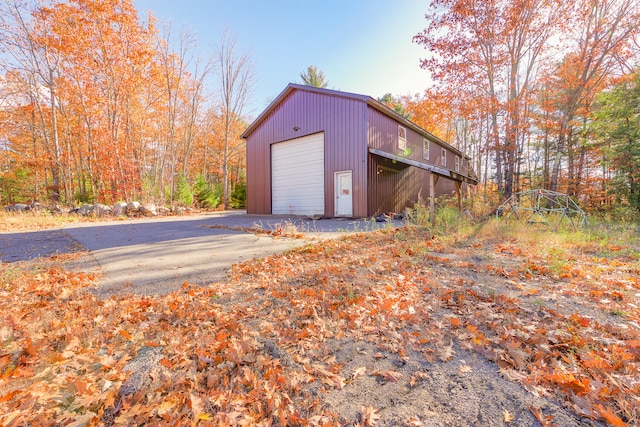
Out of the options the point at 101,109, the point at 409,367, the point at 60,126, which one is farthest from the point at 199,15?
the point at 409,367

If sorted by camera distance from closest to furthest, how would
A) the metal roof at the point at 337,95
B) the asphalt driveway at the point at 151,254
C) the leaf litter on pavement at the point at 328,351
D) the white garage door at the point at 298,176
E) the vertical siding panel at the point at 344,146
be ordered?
the leaf litter on pavement at the point at 328,351
the asphalt driveway at the point at 151,254
the metal roof at the point at 337,95
the vertical siding panel at the point at 344,146
the white garage door at the point at 298,176

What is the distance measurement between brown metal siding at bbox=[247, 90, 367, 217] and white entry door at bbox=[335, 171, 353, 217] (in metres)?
0.22

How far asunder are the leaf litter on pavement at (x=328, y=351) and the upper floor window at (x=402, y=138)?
407 inches

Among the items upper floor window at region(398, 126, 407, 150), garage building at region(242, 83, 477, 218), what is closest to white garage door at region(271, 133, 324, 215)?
garage building at region(242, 83, 477, 218)

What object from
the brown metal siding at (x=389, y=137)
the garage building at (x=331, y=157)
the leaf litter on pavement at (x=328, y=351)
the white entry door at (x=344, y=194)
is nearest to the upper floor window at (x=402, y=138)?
the garage building at (x=331, y=157)

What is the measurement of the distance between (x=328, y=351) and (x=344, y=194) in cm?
901

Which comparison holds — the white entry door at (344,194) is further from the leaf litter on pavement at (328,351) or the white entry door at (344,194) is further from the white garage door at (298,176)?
the leaf litter on pavement at (328,351)

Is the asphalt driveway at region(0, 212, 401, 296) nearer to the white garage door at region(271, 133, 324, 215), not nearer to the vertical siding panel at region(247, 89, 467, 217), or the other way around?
the vertical siding panel at region(247, 89, 467, 217)

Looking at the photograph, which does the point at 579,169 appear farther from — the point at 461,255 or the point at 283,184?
the point at 283,184

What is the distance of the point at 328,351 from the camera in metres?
1.70

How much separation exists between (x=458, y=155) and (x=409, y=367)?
23.5 metres

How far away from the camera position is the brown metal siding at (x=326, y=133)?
9930mm

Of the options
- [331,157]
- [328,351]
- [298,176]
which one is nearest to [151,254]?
[328,351]

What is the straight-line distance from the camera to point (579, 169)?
1296 centimetres
